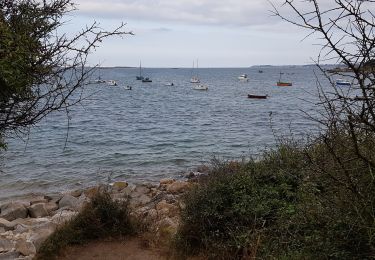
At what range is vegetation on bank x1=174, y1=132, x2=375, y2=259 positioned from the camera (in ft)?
14.7

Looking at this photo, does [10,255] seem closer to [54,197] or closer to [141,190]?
[54,197]

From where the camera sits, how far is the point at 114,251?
816 centimetres

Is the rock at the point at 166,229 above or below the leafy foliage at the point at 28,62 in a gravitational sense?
below

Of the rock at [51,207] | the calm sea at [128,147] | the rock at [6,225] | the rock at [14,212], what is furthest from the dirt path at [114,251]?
the rock at [51,207]

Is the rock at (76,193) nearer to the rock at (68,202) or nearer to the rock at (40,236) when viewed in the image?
the rock at (68,202)

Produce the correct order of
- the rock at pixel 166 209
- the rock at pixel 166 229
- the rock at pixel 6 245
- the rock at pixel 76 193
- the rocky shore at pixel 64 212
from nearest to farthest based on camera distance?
the rock at pixel 166 229 → the rocky shore at pixel 64 212 → the rock at pixel 6 245 → the rock at pixel 166 209 → the rock at pixel 76 193

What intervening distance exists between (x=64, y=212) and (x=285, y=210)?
28.5 feet

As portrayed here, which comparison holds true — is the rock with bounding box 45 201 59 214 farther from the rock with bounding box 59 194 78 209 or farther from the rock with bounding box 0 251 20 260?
the rock with bounding box 0 251 20 260

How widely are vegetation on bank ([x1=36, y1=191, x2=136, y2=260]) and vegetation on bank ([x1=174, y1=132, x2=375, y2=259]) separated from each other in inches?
58.4

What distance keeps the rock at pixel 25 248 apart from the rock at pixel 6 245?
14.4 inches

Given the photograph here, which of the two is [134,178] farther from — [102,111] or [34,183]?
[102,111]

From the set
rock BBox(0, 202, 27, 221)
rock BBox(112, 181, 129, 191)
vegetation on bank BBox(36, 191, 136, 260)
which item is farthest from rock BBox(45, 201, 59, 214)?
vegetation on bank BBox(36, 191, 136, 260)

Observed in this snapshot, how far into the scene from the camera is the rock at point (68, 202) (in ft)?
47.6

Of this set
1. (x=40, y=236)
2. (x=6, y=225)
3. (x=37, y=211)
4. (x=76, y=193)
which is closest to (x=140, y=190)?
(x=76, y=193)
